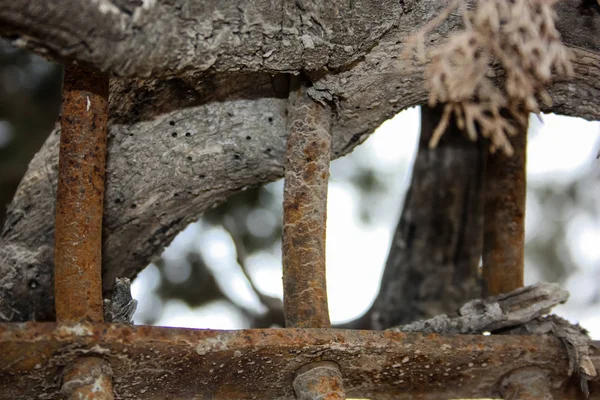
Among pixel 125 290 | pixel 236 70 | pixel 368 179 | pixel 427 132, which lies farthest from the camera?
pixel 368 179

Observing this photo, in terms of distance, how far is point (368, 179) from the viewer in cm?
460

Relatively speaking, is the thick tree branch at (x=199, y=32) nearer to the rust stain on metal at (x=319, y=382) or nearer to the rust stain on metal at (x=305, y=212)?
the rust stain on metal at (x=305, y=212)

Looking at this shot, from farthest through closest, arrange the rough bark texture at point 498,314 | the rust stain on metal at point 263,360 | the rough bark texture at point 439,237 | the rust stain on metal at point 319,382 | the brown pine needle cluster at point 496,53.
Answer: the rough bark texture at point 439,237
the rough bark texture at point 498,314
the rust stain on metal at point 319,382
the rust stain on metal at point 263,360
the brown pine needle cluster at point 496,53

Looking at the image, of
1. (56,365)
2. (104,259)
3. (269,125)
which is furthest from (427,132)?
(56,365)

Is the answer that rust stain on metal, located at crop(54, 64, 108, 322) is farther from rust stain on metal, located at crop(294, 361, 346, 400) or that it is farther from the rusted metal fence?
rust stain on metal, located at crop(294, 361, 346, 400)

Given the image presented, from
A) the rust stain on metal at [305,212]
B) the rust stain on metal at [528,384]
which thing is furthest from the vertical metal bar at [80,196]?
the rust stain on metal at [528,384]

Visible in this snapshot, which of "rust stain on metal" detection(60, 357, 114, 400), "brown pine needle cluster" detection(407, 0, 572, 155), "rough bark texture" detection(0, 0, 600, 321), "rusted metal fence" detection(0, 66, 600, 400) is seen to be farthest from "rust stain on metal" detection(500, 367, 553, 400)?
"rust stain on metal" detection(60, 357, 114, 400)

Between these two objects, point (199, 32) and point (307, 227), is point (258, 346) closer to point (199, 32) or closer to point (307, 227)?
point (307, 227)

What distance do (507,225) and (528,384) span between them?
0.54 meters

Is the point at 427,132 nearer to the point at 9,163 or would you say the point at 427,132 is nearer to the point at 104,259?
the point at 104,259

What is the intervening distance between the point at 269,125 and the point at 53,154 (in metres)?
0.48

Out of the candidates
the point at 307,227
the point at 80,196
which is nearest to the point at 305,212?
the point at 307,227

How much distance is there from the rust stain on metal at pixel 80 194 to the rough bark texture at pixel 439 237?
157cm

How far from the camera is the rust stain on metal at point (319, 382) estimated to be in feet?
4.62
